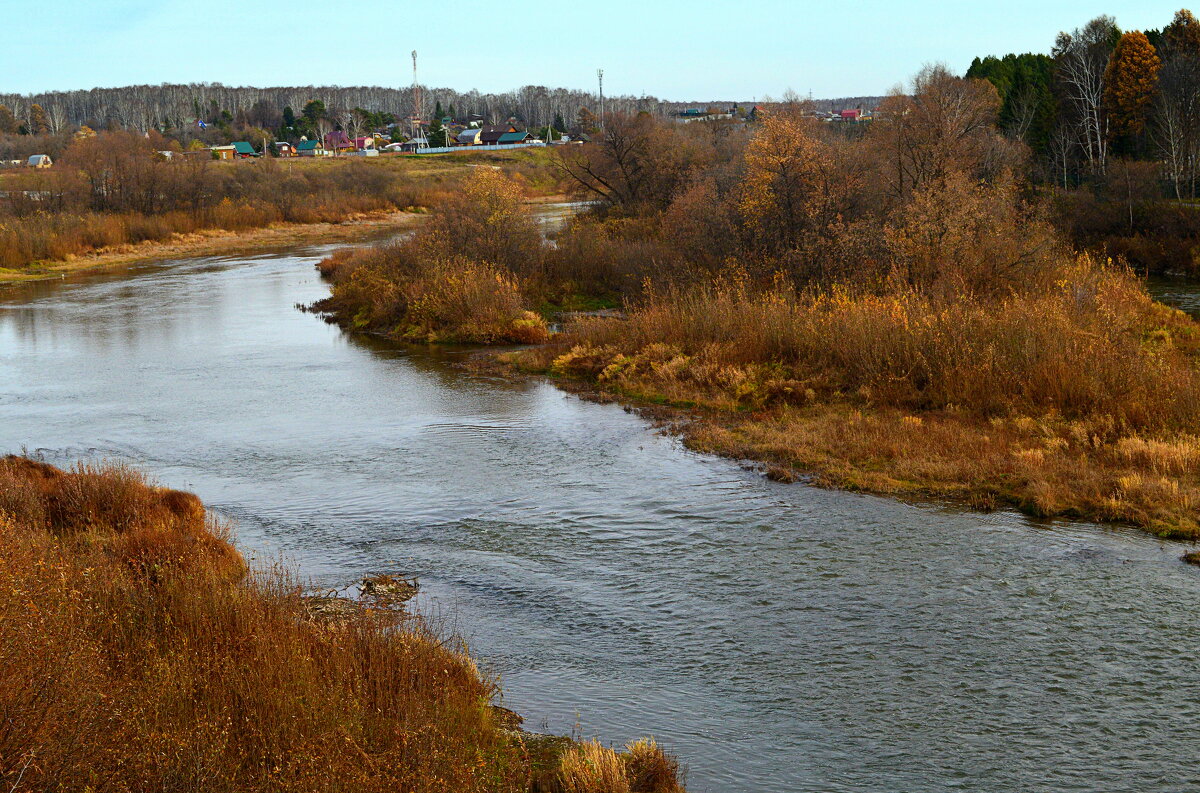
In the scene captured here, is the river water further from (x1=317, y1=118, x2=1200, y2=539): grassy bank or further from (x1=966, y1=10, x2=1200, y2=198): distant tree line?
A: (x1=966, y1=10, x2=1200, y2=198): distant tree line

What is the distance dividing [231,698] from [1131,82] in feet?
193

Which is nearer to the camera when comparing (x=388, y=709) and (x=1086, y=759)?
(x=388, y=709)

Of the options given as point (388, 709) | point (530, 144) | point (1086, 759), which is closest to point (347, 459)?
point (388, 709)

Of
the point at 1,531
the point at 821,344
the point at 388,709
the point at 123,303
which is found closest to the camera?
the point at 388,709

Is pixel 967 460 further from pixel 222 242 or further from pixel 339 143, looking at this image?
pixel 339 143

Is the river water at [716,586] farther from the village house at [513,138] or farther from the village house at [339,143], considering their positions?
the village house at [513,138]

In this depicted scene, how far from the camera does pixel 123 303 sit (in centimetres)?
3975

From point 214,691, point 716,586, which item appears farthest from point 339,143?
point 214,691

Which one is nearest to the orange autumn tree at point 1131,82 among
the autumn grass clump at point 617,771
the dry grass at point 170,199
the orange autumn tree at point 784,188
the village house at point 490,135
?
the dry grass at point 170,199

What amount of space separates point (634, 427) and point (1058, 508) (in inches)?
309

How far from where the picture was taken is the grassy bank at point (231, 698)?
5.55 m

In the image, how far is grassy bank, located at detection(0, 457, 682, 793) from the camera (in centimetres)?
555

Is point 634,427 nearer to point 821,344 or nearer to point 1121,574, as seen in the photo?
point 821,344

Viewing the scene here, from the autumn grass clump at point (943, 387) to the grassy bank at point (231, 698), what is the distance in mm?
8286
